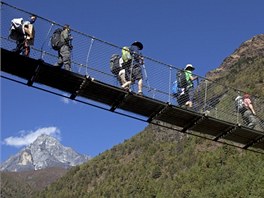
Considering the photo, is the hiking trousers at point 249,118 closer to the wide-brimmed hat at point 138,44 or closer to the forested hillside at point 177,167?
the wide-brimmed hat at point 138,44

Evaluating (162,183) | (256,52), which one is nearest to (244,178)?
(162,183)

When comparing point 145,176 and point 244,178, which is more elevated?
point 145,176

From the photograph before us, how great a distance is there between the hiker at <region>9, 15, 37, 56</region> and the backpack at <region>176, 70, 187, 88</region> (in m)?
4.34

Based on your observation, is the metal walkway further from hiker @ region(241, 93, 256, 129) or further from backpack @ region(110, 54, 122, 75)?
backpack @ region(110, 54, 122, 75)

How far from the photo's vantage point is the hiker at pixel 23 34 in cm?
1279

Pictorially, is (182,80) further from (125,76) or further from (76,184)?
(76,184)

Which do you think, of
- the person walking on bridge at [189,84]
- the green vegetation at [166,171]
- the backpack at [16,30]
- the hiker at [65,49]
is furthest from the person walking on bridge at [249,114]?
the green vegetation at [166,171]

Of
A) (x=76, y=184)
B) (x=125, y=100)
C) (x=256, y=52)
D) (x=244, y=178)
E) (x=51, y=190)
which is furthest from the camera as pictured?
(x=256, y=52)

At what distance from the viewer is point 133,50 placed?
14.5m

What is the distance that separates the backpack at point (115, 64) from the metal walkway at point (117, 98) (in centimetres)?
87

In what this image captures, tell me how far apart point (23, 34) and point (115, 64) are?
2.61 m

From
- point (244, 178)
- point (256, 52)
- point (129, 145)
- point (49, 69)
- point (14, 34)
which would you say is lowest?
point (49, 69)

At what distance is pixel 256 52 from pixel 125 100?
126851mm

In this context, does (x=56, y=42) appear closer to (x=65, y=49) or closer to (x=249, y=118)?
(x=65, y=49)
